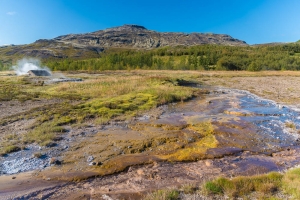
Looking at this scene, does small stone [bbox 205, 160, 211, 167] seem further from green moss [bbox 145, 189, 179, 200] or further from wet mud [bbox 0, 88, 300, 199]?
green moss [bbox 145, 189, 179, 200]

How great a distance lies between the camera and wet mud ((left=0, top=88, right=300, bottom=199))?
302 inches

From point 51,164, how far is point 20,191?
190cm

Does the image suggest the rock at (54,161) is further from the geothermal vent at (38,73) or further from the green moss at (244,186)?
the geothermal vent at (38,73)

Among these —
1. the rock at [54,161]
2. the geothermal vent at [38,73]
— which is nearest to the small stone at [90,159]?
the rock at [54,161]

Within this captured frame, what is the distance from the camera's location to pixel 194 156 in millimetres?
9852

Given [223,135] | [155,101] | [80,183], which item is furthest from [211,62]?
[80,183]

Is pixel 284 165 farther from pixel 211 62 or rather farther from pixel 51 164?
pixel 211 62

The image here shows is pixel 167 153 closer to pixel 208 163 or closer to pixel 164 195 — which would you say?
pixel 208 163

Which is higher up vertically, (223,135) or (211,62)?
(211,62)

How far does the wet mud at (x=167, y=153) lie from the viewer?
7660 millimetres

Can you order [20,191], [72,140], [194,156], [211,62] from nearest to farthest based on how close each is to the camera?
[20,191]
[194,156]
[72,140]
[211,62]

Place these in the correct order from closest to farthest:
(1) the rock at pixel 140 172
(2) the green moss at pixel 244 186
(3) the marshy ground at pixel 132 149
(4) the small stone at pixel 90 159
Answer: (2) the green moss at pixel 244 186
(3) the marshy ground at pixel 132 149
(1) the rock at pixel 140 172
(4) the small stone at pixel 90 159

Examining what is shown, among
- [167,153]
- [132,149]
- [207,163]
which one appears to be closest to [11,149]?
[132,149]

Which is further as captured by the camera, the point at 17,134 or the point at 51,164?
the point at 17,134
